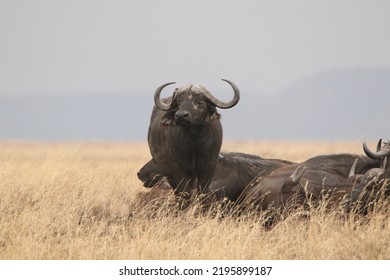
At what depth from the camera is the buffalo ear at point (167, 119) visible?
38.0 ft

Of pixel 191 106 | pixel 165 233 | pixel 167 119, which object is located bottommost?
pixel 165 233

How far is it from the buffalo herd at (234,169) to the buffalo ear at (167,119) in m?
0.01

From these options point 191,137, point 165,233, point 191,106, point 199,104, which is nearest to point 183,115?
point 191,106

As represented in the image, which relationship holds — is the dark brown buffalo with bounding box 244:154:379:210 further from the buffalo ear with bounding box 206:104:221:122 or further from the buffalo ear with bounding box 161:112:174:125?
the buffalo ear with bounding box 161:112:174:125

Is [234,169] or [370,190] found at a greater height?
[370,190]

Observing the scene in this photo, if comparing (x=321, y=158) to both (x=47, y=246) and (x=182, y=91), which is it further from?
(x=47, y=246)

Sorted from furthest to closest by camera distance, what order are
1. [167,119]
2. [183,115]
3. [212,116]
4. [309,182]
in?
[167,119], [212,116], [183,115], [309,182]

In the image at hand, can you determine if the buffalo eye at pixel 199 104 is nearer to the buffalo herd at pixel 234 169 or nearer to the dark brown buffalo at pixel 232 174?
the buffalo herd at pixel 234 169

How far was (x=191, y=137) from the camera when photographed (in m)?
11.5

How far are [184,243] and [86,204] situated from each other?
100 inches

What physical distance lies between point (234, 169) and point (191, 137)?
1.34 metres

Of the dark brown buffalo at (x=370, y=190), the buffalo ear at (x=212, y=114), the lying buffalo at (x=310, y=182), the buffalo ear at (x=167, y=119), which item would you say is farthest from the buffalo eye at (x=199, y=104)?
the dark brown buffalo at (x=370, y=190)

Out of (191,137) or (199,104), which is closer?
(199,104)

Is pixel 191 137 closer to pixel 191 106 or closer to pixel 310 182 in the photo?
pixel 191 106
